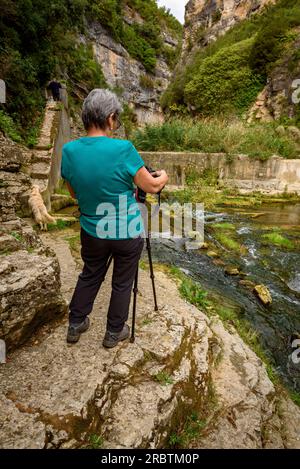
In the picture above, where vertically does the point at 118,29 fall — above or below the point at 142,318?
above

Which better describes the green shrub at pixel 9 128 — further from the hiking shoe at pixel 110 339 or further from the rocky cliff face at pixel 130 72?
the rocky cliff face at pixel 130 72

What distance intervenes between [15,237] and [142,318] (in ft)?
5.13

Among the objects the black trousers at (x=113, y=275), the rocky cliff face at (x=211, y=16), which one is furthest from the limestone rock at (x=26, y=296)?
the rocky cliff face at (x=211, y=16)

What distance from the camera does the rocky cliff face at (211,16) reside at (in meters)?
26.4

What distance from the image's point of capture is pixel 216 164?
1345cm

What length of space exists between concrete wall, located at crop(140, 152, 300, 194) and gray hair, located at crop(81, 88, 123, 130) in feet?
39.2

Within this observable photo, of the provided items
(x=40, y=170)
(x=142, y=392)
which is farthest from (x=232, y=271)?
(x=40, y=170)

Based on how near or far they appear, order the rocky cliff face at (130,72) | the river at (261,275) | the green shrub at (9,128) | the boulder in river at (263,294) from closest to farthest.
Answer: the river at (261,275)
the boulder in river at (263,294)
the green shrub at (9,128)
the rocky cliff face at (130,72)

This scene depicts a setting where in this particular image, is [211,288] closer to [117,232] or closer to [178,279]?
[178,279]

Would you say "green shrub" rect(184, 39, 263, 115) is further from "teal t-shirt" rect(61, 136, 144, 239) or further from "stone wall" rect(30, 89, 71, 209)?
"teal t-shirt" rect(61, 136, 144, 239)

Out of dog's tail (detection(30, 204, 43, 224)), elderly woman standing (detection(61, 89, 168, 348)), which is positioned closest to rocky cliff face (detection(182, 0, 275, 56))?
dog's tail (detection(30, 204, 43, 224))

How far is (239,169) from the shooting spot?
13.1 meters

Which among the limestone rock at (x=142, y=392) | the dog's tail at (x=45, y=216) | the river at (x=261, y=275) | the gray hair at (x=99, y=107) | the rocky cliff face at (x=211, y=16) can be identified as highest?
the rocky cliff face at (x=211, y=16)
